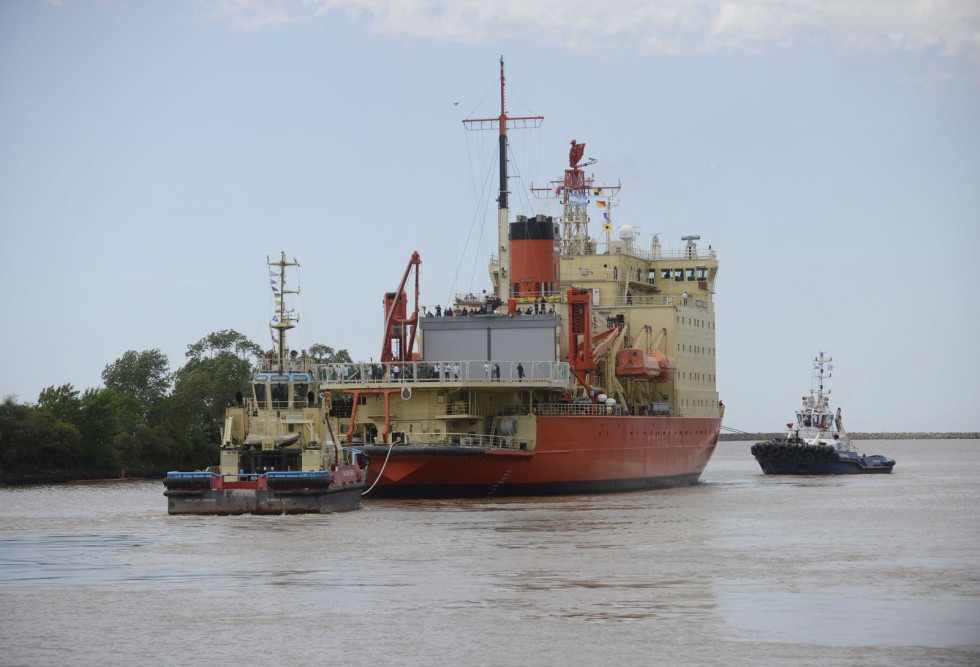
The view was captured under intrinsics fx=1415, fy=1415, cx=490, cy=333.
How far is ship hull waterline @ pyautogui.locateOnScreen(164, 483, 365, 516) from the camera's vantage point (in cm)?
3609

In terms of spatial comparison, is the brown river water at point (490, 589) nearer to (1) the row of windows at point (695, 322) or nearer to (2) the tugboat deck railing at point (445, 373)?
(2) the tugboat deck railing at point (445, 373)

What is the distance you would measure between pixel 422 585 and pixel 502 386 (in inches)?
810

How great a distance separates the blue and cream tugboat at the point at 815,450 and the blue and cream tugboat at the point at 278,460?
3496cm

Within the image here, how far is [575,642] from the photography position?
18891 mm

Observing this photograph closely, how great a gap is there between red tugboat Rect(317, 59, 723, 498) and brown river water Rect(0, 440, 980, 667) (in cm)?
478

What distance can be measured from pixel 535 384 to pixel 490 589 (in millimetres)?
21078

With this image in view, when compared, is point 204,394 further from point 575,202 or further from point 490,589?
point 490,589

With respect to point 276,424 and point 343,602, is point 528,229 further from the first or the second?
point 343,602

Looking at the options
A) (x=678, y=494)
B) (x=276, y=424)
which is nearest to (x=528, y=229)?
(x=678, y=494)

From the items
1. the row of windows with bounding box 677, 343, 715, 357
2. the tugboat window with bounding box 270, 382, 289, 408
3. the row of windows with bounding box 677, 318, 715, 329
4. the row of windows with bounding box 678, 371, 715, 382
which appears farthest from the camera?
the row of windows with bounding box 678, 371, 715, 382

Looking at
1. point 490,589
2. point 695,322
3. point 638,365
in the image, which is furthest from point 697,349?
point 490,589

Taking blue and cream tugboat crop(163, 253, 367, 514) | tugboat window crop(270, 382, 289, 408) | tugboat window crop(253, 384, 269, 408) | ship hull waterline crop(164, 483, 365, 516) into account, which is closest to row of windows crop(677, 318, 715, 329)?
blue and cream tugboat crop(163, 253, 367, 514)

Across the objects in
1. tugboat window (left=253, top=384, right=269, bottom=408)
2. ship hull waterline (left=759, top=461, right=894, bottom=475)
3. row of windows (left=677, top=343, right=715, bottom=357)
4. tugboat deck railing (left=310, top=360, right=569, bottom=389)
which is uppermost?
Result: row of windows (left=677, top=343, right=715, bottom=357)

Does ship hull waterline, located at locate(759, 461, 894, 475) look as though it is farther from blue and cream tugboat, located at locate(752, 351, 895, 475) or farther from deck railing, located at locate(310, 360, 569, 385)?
deck railing, located at locate(310, 360, 569, 385)
